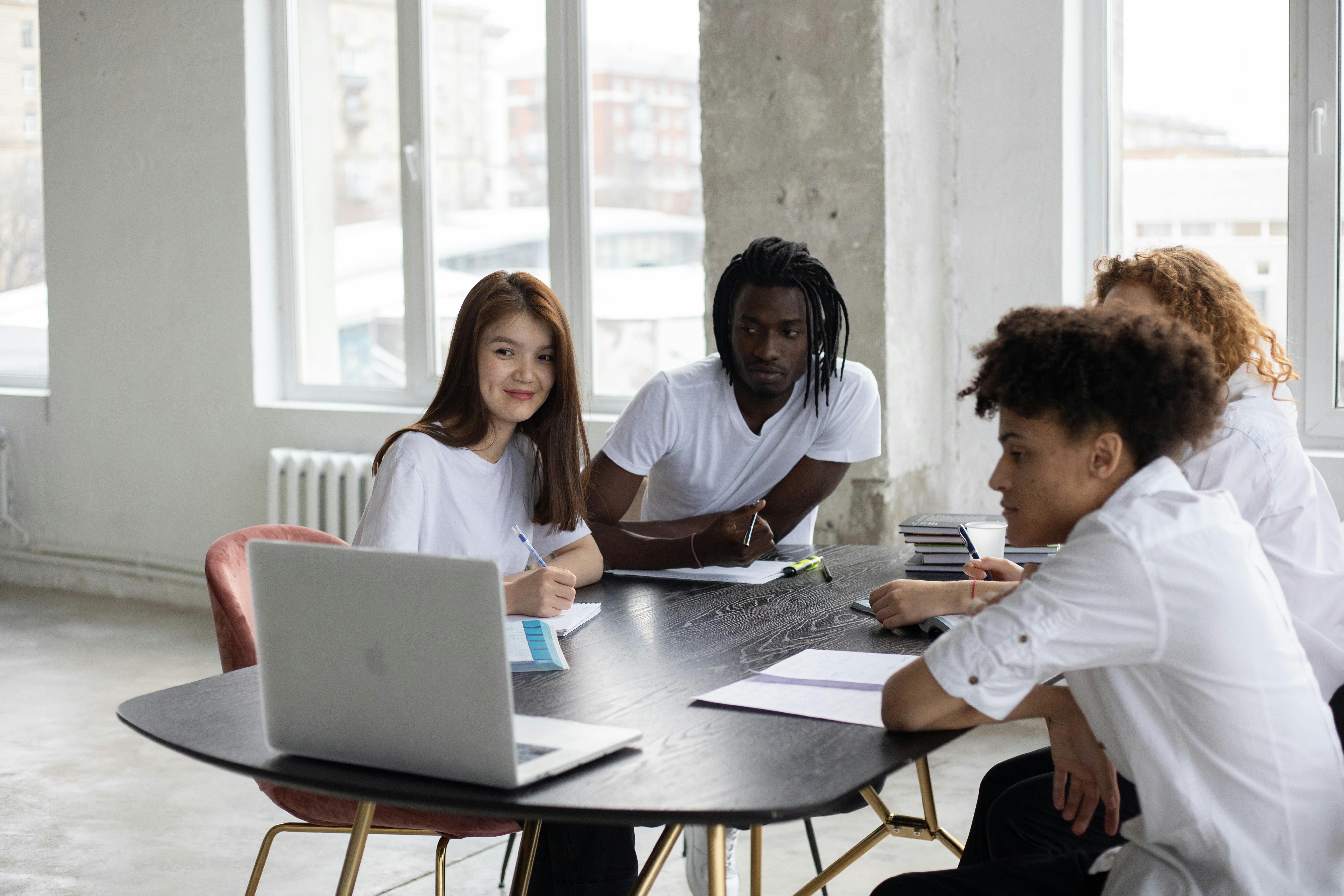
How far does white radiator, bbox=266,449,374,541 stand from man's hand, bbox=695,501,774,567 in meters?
2.70

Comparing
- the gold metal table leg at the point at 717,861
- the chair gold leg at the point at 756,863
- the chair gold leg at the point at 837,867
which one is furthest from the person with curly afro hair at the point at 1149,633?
the chair gold leg at the point at 756,863

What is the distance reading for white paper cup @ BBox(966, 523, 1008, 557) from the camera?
2.14 meters

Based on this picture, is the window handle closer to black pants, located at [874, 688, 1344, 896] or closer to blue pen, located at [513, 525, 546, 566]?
blue pen, located at [513, 525, 546, 566]

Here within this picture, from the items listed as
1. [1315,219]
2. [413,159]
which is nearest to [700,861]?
[1315,219]

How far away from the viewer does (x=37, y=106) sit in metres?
6.08

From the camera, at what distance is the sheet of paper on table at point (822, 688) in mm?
1387

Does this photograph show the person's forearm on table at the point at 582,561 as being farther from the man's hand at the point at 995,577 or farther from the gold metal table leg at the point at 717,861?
the gold metal table leg at the point at 717,861

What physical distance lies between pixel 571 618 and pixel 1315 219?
2481 millimetres

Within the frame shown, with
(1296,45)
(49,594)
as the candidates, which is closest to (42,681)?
(49,594)

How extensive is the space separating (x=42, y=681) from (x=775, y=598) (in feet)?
10.6

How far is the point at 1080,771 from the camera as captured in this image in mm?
1465

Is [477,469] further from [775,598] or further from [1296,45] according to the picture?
[1296,45]

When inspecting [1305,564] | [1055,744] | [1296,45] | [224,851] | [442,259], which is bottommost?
[224,851]

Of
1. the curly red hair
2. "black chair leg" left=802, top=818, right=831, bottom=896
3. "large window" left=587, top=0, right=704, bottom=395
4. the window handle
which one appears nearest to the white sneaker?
"black chair leg" left=802, top=818, right=831, bottom=896
